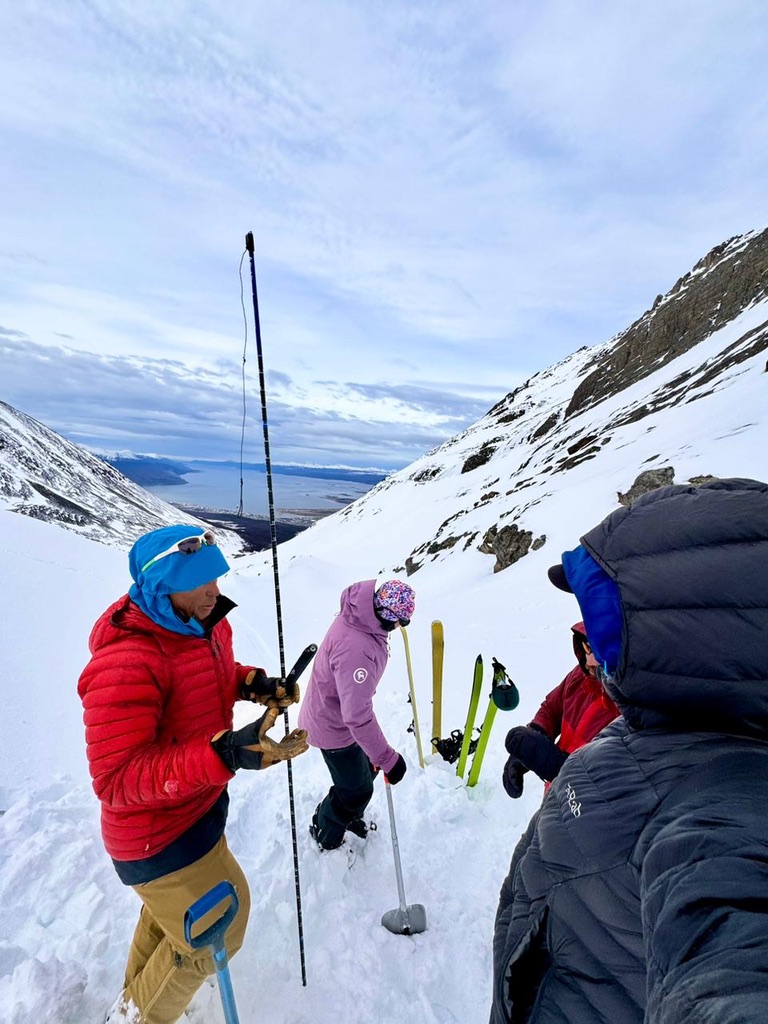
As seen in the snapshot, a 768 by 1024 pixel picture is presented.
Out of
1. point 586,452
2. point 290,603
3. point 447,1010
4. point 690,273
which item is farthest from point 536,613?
point 690,273

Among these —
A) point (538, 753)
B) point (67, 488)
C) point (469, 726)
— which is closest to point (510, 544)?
point (469, 726)

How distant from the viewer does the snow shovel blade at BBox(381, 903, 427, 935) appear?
12.2 ft

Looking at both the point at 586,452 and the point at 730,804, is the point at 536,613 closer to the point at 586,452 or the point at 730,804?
the point at 730,804

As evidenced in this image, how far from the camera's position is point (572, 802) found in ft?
4.97

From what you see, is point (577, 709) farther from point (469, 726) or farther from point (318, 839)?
point (318, 839)

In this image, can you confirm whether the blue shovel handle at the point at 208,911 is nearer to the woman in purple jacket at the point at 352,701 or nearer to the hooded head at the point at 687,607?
the woman in purple jacket at the point at 352,701

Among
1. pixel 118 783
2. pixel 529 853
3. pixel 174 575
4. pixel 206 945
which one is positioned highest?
pixel 174 575

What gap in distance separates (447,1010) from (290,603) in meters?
16.1

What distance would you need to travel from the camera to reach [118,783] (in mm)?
2336

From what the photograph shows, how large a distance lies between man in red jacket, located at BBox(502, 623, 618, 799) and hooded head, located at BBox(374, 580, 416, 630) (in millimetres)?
1153

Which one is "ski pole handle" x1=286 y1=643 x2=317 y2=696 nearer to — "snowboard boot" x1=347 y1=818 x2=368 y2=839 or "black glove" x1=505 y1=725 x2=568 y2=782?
"black glove" x1=505 y1=725 x2=568 y2=782

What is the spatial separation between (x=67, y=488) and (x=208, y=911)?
6916 inches

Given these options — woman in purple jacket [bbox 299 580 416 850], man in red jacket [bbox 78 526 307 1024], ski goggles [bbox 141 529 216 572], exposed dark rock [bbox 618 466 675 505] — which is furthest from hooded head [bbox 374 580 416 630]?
exposed dark rock [bbox 618 466 675 505]

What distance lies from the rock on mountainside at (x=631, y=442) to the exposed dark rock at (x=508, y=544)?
0.05 m
